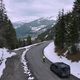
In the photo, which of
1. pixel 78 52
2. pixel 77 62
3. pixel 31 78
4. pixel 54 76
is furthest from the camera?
pixel 78 52

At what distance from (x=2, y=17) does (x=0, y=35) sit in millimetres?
17730

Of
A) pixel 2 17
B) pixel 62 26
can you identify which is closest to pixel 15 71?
pixel 62 26

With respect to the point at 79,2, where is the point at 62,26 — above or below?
below

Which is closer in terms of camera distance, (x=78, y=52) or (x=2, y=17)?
(x=78, y=52)

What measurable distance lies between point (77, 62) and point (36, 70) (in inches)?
347

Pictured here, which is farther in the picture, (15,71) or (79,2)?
(79,2)

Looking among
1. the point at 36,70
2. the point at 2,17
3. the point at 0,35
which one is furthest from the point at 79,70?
the point at 2,17

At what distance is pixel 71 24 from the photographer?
52.5 m

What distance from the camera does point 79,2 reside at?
215ft

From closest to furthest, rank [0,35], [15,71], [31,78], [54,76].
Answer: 1. [31,78]
2. [54,76]
3. [15,71]
4. [0,35]

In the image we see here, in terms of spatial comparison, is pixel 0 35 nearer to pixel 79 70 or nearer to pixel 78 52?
pixel 78 52

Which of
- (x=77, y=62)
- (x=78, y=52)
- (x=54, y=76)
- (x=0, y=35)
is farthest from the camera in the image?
(x=0, y=35)

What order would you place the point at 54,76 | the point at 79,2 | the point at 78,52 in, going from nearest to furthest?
the point at 54,76 → the point at 78,52 → the point at 79,2

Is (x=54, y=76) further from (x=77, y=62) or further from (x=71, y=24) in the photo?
(x=71, y=24)
